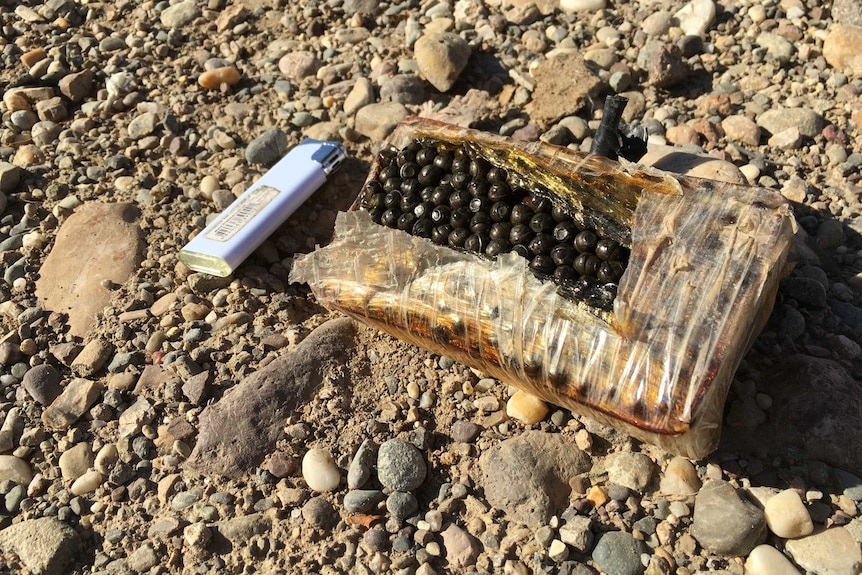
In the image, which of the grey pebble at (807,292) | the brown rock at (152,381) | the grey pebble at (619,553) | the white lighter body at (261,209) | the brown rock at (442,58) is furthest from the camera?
the brown rock at (442,58)

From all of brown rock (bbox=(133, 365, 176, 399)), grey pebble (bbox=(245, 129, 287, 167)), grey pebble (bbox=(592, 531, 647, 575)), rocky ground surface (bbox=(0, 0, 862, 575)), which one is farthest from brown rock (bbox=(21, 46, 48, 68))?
grey pebble (bbox=(592, 531, 647, 575))

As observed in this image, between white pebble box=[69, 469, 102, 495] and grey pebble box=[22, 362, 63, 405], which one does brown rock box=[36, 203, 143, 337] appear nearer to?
grey pebble box=[22, 362, 63, 405]

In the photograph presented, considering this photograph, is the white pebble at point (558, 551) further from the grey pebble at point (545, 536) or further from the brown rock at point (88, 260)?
the brown rock at point (88, 260)

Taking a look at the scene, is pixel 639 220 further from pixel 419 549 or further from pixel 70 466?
pixel 70 466

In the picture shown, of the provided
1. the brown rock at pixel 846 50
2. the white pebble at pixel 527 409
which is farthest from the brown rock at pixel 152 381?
the brown rock at pixel 846 50

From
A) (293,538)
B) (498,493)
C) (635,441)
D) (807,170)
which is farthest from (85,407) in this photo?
(807,170)

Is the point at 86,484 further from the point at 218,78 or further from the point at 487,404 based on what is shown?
the point at 218,78
